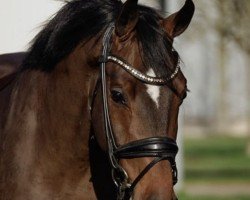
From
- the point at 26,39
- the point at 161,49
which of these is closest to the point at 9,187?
the point at 161,49

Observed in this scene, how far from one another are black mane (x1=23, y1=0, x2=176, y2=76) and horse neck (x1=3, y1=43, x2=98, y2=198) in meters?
0.07

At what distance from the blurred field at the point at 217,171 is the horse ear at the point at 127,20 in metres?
9.01

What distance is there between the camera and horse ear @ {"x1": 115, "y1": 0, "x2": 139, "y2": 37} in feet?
15.6

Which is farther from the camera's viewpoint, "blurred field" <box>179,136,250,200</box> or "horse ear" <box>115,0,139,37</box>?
"blurred field" <box>179,136,250,200</box>

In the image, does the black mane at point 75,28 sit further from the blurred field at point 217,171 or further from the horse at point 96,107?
the blurred field at point 217,171

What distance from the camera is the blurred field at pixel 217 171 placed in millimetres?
15386

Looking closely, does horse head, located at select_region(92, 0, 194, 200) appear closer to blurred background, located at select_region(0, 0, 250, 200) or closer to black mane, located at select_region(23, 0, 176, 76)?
black mane, located at select_region(23, 0, 176, 76)

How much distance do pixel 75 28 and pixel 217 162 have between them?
63.0ft

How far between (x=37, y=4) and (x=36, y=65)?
4.83m

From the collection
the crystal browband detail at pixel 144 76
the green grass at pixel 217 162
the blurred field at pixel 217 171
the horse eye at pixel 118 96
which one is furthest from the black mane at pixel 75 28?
the green grass at pixel 217 162

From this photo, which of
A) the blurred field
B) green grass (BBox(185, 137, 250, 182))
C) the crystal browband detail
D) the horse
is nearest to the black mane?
the horse

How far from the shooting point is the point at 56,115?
16.8 feet

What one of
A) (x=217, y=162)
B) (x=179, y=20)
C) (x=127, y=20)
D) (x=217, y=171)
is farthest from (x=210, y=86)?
(x=127, y=20)

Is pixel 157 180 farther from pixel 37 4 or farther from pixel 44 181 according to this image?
pixel 37 4
